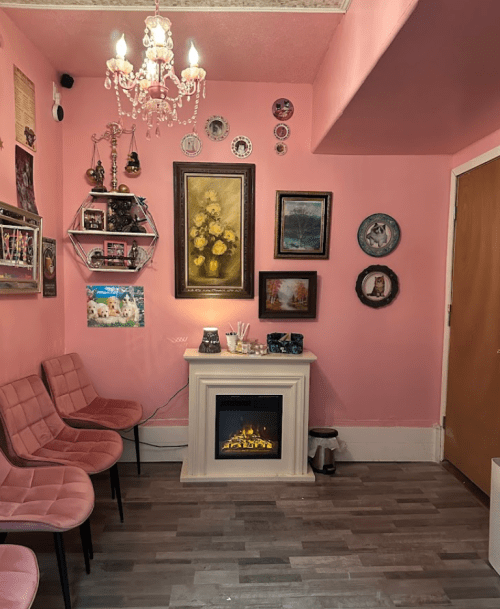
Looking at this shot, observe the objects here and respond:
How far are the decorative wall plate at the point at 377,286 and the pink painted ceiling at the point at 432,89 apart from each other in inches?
37.8

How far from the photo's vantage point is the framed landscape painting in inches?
138

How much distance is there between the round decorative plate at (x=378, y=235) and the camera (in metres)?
3.54

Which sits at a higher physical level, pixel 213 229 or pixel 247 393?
pixel 213 229

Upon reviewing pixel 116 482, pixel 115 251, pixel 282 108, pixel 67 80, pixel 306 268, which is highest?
pixel 67 80

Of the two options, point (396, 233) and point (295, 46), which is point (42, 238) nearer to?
point (295, 46)

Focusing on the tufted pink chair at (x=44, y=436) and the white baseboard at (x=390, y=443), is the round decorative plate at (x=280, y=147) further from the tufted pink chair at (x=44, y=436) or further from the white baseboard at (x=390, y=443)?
the tufted pink chair at (x=44, y=436)

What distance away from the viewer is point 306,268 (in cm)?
357

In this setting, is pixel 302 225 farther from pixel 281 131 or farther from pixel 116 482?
pixel 116 482

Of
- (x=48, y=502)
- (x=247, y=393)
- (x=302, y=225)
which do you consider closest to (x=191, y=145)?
(x=302, y=225)

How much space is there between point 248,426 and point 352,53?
2.61 meters

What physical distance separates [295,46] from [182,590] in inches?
130

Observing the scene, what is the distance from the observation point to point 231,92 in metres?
3.44

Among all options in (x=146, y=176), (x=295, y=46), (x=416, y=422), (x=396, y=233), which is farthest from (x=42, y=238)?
(x=416, y=422)

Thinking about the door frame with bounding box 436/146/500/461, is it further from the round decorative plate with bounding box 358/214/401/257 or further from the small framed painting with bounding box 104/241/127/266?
the small framed painting with bounding box 104/241/127/266
